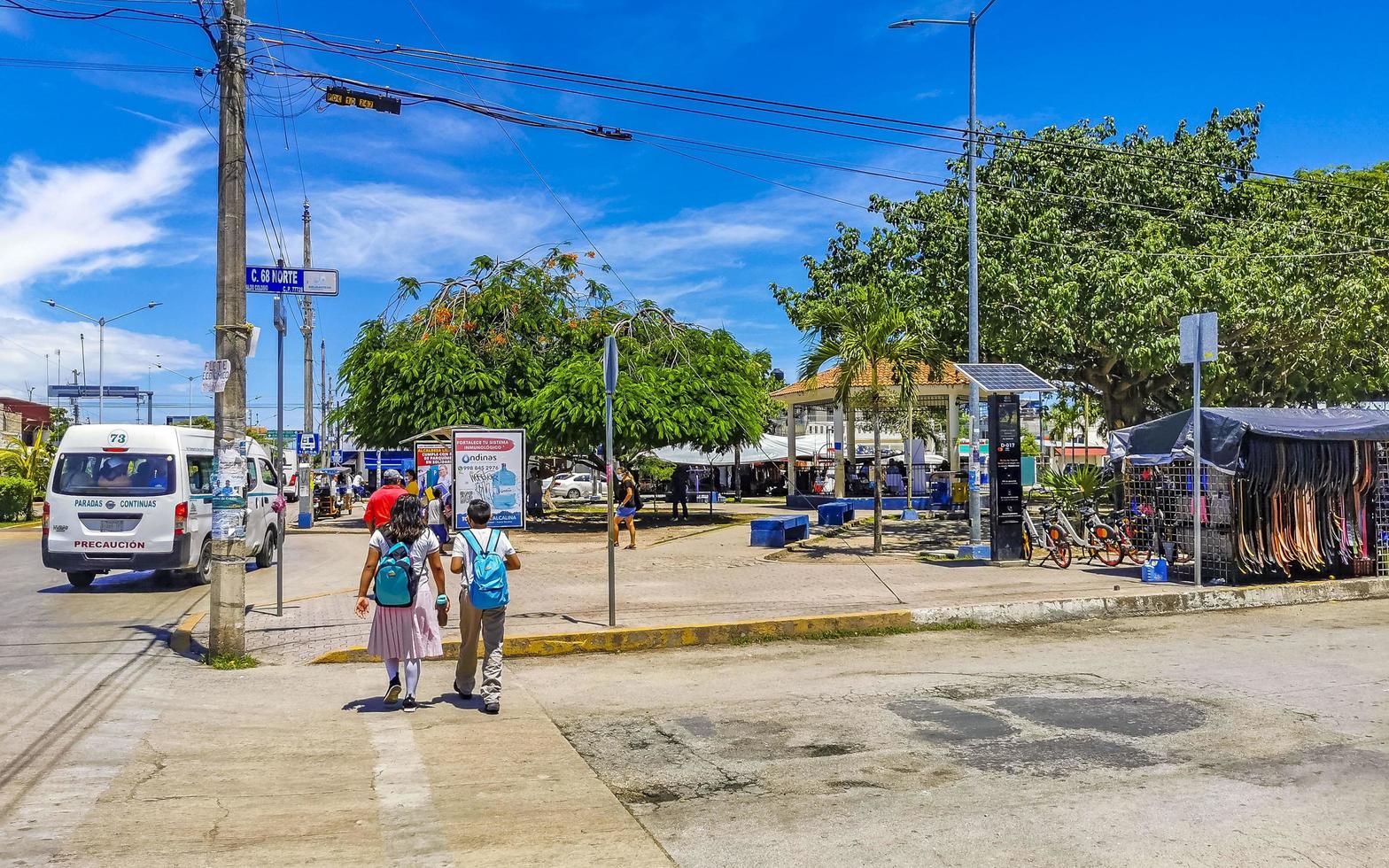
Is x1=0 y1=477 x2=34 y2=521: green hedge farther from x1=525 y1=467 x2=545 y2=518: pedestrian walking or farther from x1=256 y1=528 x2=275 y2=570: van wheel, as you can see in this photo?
x1=256 y1=528 x2=275 y2=570: van wheel

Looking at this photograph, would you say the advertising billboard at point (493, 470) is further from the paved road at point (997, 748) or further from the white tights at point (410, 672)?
the white tights at point (410, 672)

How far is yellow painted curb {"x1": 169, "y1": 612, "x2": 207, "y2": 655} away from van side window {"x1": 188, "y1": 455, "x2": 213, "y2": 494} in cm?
397

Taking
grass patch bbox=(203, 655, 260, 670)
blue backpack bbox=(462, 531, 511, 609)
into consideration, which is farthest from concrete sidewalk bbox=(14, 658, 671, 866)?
grass patch bbox=(203, 655, 260, 670)

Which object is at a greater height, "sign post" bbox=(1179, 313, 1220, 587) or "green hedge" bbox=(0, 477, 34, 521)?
"sign post" bbox=(1179, 313, 1220, 587)

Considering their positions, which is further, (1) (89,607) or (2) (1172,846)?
(1) (89,607)

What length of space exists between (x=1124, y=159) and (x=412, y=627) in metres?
20.4

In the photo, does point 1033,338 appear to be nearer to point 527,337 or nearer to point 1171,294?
point 1171,294

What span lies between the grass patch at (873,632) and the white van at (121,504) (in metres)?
6.76

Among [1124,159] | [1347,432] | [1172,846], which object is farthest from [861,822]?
[1124,159]

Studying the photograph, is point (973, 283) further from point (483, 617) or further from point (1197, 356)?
point (483, 617)

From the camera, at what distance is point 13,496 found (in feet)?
93.6

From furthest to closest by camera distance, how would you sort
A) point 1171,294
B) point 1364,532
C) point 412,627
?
point 1171,294 < point 1364,532 < point 412,627

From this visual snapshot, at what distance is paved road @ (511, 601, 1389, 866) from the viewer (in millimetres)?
4801

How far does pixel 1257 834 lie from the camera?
483 cm
